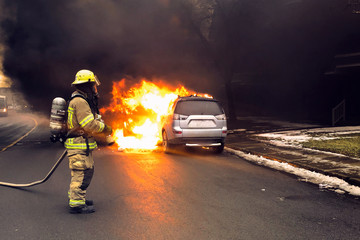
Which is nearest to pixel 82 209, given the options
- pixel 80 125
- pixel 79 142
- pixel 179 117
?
pixel 79 142

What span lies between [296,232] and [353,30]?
20275 mm

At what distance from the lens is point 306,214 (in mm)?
4605

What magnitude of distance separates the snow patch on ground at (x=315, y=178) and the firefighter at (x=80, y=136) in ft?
13.6

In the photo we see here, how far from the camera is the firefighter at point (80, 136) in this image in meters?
4.47

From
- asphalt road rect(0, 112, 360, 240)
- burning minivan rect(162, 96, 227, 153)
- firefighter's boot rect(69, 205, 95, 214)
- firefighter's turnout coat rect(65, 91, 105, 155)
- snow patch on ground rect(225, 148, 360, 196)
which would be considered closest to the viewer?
asphalt road rect(0, 112, 360, 240)

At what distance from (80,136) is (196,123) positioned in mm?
5394

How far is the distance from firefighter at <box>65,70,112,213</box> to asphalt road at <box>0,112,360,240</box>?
337 mm

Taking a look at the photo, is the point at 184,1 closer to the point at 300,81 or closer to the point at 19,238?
the point at 300,81

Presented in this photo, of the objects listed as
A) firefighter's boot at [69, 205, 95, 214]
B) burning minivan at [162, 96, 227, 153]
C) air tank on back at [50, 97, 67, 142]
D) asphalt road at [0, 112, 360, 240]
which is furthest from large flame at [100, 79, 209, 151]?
air tank on back at [50, 97, 67, 142]

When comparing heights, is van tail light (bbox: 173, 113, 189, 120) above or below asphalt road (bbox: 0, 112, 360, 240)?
above

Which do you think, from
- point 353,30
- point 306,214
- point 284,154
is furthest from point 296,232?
point 353,30

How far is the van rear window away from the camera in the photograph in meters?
9.75

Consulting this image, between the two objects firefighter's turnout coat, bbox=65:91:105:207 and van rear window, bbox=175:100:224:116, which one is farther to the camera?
van rear window, bbox=175:100:224:116

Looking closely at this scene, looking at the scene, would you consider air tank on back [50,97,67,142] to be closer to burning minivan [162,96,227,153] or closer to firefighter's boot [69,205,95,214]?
firefighter's boot [69,205,95,214]
